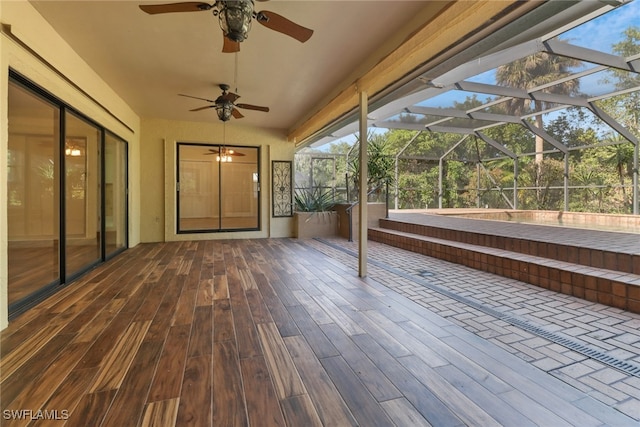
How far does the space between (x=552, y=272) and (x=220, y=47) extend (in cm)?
432

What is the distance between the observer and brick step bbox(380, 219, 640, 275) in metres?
2.88

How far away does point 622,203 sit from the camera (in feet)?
23.3

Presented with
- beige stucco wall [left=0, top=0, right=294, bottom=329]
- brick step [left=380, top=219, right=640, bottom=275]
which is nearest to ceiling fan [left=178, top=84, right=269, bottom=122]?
beige stucco wall [left=0, top=0, right=294, bottom=329]

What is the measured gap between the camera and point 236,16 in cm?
206

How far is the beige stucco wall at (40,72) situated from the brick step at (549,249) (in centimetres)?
528

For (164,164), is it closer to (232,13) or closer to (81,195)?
(81,195)

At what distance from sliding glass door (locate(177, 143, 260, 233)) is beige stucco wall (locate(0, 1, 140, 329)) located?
2.46 meters

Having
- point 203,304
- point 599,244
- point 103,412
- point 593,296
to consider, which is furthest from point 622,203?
point 103,412

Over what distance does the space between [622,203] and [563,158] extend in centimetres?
190

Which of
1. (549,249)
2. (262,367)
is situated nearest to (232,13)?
(262,367)

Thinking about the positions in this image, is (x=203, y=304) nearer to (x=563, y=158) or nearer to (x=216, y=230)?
(x=216, y=230)

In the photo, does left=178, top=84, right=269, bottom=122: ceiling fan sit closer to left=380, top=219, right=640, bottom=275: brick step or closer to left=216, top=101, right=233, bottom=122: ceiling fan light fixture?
left=216, top=101, right=233, bottom=122: ceiling fan light fixture

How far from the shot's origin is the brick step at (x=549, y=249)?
2877mm

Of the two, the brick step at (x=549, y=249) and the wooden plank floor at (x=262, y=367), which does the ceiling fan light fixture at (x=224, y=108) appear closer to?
the wooden plank floor at (x=262, y=367)
